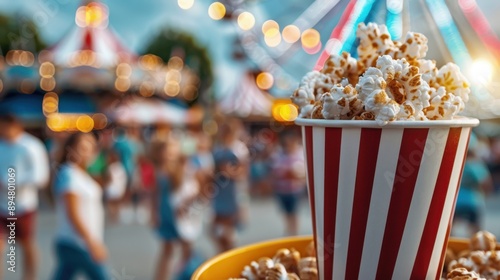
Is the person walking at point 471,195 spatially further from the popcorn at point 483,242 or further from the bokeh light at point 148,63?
the bokeh light at point 148,63

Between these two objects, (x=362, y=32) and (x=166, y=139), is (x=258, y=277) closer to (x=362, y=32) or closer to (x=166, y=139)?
(x=362, y=32)

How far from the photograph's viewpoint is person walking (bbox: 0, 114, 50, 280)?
3812 millimetres

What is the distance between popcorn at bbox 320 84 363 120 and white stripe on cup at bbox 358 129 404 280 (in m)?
0.07

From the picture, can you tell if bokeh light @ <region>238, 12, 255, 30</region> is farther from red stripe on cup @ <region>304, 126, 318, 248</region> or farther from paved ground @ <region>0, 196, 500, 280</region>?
paved ground @ <region>0, 196, 500, 280</region>

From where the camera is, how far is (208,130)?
1260 cm

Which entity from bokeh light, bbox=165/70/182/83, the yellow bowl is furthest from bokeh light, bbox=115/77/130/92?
the yellow bowl

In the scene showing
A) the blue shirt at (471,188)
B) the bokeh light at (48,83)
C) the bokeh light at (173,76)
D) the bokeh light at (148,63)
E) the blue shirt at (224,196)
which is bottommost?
the blue shirt at (224,196)

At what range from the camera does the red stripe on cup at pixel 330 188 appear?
0.91 meters

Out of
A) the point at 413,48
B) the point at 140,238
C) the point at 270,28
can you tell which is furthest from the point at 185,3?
the point at 140,238

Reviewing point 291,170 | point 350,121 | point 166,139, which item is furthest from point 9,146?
point 350,121

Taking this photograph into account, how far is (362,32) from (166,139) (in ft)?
11.3

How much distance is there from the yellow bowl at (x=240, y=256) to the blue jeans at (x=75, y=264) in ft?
6.88

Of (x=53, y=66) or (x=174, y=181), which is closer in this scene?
(x=174, y=181)

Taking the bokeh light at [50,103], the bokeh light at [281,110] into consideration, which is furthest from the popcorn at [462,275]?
the bokeh light at [50,103]
